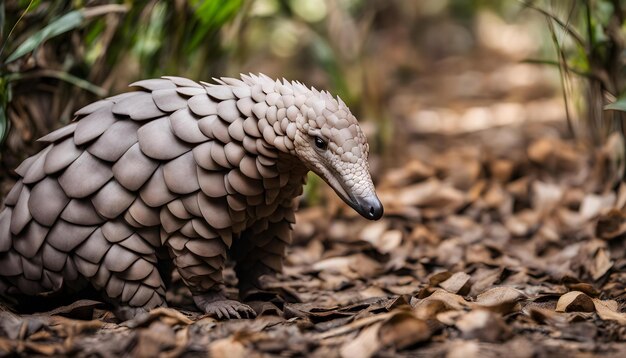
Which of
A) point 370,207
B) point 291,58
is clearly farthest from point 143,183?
point 291,58

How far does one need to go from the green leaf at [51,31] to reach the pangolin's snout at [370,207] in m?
1.14

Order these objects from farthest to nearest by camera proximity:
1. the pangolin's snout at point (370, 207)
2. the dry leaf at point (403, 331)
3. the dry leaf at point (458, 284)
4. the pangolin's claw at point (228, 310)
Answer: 1. the dry leaf at point (458, 284)
2. the pangolin's claw at point (228, 310)
3. the pangolin's snout at point (370, 207)
4. the dry leaf at point (403, 331)

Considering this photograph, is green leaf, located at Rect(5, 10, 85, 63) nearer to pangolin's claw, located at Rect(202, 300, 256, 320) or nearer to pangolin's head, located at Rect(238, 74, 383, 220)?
pangolin's head, located at Rect(238, 74, 383, 220)

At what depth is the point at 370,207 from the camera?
186cm

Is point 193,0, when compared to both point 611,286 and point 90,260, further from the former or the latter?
point 611,286

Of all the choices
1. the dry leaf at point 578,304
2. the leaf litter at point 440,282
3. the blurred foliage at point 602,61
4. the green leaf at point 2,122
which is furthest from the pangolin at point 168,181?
the blurred foliage at point 602,61

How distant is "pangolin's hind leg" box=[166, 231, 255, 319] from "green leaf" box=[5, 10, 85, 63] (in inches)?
31.0

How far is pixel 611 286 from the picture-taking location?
2.28 metres

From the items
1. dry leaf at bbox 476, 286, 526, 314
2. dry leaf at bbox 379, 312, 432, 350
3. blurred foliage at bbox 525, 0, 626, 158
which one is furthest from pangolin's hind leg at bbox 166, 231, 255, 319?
blurred foliage at bbox 525, 0, 626, 158

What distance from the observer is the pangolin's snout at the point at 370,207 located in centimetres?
186

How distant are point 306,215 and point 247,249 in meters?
1.00

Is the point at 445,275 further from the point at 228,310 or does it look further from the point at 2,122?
the point at 2,122

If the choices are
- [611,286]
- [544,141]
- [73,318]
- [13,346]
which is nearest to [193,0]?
[73,318]

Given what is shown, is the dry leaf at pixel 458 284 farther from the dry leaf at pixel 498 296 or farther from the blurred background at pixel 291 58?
the blurred background at pixel 291 58
